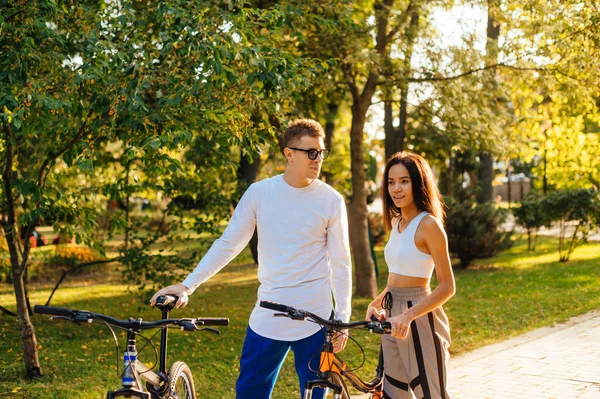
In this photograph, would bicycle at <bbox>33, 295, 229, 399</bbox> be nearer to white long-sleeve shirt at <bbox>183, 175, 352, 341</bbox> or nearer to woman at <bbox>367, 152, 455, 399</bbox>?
white long-sleeve shirt at <bbox>183, 175, 352, 341</bbox>

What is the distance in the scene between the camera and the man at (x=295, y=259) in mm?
4141

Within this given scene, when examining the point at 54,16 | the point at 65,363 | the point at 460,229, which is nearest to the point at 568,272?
the point at 460,229

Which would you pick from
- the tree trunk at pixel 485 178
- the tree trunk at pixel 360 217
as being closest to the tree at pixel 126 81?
the tree trunk at pixel 360 217

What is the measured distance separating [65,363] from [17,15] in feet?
13.0

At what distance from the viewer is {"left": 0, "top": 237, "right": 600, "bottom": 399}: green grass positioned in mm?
8281

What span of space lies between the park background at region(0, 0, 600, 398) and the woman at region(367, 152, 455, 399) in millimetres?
3198

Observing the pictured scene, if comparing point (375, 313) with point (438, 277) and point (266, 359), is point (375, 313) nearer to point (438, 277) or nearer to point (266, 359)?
point (438, 277)

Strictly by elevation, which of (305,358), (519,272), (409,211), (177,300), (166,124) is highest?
(166,124)

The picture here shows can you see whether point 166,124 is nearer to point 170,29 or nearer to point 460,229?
point 170,29

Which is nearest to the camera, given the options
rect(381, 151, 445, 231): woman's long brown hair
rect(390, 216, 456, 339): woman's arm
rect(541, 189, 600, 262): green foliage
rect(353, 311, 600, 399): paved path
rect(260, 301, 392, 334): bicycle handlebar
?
rect(260, 301, 392, 334): bicycle handlebar

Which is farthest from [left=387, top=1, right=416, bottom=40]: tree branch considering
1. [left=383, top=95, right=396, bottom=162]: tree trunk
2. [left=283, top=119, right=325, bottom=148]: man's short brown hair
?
[left=283, top=119, right=325, bottom=148]: man's short brown hair

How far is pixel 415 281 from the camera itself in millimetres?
3990

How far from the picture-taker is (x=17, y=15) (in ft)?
24.2

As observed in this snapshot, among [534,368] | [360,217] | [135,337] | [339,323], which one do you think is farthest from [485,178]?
[135,337]
